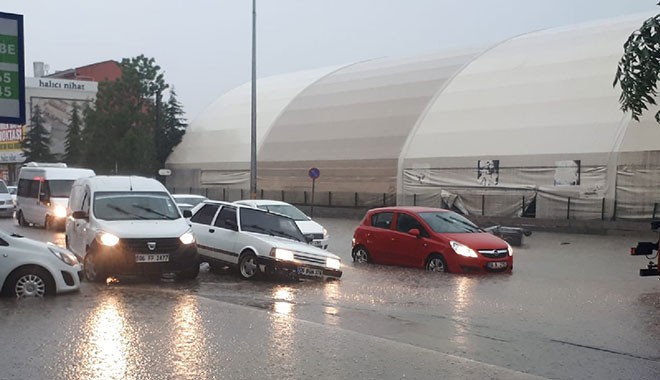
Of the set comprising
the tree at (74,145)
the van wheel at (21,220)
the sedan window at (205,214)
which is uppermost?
the tree at (74,145)

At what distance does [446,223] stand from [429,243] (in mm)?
877

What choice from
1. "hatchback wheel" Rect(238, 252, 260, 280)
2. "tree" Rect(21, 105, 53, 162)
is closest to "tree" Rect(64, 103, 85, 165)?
"tree" Rect(21, 105, 53, 162)

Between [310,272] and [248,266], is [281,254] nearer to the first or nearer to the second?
[310,272]

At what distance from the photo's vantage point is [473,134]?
117 ft

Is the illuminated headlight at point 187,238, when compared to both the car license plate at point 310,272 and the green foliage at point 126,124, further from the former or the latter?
the green foliage at point 126,124

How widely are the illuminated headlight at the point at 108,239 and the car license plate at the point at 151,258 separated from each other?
438 mm

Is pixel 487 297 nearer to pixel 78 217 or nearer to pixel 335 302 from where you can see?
pixel 335 302

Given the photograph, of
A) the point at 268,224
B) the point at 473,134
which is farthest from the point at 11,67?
the point at 473,134

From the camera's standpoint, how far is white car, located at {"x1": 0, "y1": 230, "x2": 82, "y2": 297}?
9922mm

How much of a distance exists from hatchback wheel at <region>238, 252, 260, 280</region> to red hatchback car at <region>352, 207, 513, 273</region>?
402 cm

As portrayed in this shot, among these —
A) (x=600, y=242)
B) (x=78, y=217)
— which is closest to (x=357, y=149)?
(x=600, y=242)

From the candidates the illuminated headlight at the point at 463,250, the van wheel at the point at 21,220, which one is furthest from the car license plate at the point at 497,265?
the van wheel at the point at 21,220

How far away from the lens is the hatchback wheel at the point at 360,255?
675 inches

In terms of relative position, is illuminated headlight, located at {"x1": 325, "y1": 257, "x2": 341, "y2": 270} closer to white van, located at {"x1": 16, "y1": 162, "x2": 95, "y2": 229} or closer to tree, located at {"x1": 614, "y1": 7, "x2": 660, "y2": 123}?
tree, located at {"x1": 614, "y1": 7, "x2": 660, "y2": 123}
